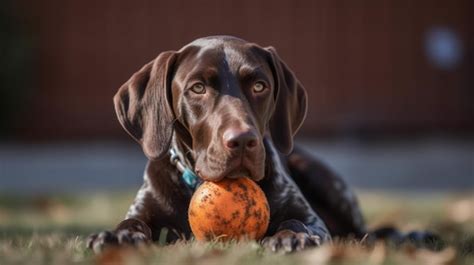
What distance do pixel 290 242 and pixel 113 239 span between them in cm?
84

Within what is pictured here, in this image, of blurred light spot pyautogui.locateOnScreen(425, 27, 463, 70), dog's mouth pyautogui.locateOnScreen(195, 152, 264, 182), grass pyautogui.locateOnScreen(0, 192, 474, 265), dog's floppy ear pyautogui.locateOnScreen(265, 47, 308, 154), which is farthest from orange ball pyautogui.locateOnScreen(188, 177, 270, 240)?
blurred light spot pyautogui.locateOnScreen(425, 27, 463, 70)

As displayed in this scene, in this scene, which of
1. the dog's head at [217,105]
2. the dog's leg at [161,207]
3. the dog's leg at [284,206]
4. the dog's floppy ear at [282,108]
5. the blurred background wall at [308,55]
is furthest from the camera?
the blurred background wall at [308,55]

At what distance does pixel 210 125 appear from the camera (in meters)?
4.76

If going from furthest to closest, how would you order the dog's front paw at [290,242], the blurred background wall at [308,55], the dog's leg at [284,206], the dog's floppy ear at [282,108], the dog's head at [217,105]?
the blurred background wall at [308,55] → the dog's floppy ear at [282,108] → the dog's leg at [284,206] → the dog's head at [217,105] → the dog's front paw at [290,242]

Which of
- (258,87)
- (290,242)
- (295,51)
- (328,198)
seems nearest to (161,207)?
(258,87)

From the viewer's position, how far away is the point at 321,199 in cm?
649

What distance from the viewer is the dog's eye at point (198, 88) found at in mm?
4973

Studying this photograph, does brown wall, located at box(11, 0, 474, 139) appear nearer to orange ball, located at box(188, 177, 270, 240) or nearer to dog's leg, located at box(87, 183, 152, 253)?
dog's leg, located at box(87, 183, 152, 253)

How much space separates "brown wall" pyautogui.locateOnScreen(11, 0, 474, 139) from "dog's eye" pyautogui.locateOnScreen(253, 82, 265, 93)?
31.6 ft

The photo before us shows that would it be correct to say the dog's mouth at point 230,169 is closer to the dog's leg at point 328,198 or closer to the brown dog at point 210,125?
the brown dog at point 210,125

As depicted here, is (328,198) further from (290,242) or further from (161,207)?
(290,242)

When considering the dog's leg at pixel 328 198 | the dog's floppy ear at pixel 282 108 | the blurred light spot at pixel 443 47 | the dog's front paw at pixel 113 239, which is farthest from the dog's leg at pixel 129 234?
the blurred light spot at pixel 443 47

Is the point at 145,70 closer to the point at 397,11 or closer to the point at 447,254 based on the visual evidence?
the point at 447,254

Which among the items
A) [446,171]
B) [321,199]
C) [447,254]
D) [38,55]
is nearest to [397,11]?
Result: [446,171]
